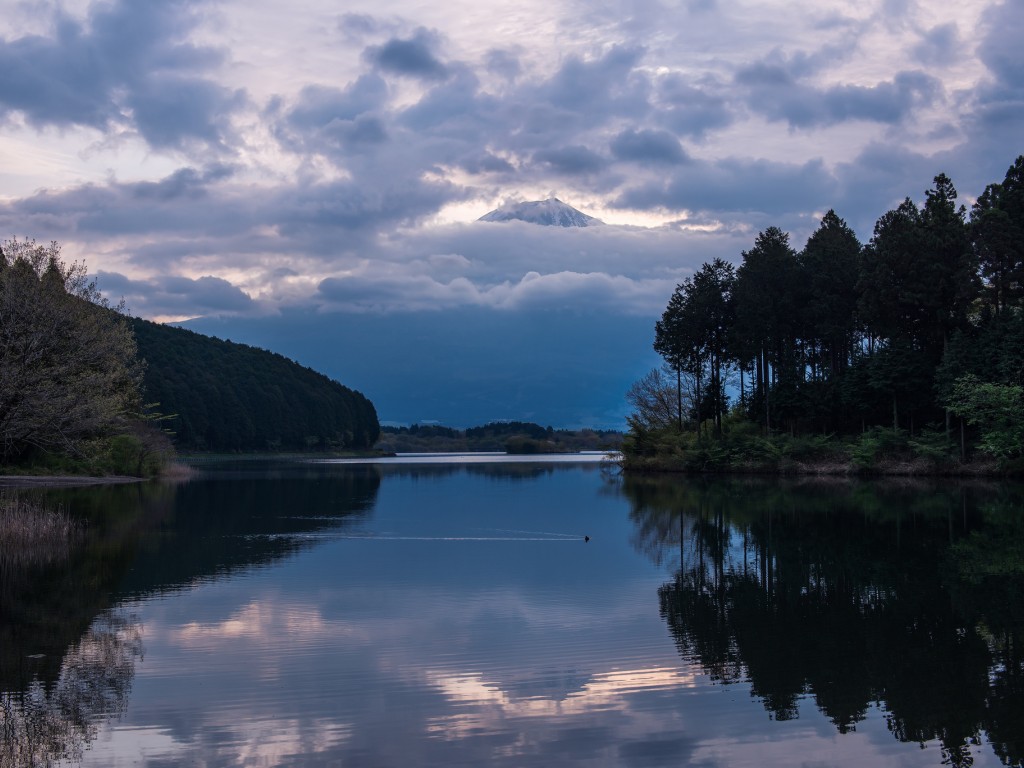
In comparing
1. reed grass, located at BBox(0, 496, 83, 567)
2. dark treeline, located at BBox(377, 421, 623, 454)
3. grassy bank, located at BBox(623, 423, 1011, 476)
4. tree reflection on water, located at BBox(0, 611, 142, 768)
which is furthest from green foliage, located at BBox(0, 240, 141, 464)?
dark treeline, located at BBox(377, 421, 623, 454)

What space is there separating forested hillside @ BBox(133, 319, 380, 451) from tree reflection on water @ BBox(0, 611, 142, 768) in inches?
4152

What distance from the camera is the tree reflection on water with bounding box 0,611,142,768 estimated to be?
8.27m

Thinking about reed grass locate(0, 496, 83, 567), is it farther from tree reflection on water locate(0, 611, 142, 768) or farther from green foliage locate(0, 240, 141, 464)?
tree reflection on water locate(0, 611, 142, 768)

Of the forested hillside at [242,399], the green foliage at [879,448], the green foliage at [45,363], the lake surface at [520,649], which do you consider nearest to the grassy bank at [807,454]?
the green foliage at [879,448]

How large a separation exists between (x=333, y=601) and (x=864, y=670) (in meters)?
8.45

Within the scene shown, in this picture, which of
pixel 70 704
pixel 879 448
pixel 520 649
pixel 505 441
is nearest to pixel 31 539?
pixel 70 704

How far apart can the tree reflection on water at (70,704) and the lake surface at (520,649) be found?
0.03 metres

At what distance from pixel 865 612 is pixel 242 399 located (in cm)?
12918

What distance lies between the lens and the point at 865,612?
1417cm

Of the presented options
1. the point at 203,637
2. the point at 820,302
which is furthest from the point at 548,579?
the point at 820,302

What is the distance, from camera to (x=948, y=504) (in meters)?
33.3

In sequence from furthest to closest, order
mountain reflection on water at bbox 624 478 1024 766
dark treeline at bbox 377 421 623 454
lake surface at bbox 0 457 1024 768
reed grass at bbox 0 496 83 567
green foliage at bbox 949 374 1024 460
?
1. dark treeline at bbox 377 421 623 454
2. green foliage at bbox 949 374 1024 460
3. reed grass at bbox 0 496 83 567
4. mountain reflection on water at bbox 624 478 1024 766
5. lake surface at bbox 0 457 1024 768

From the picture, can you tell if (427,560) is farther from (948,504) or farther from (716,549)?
(948,504)

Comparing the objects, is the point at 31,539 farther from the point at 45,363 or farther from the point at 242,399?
the point at 242,399
